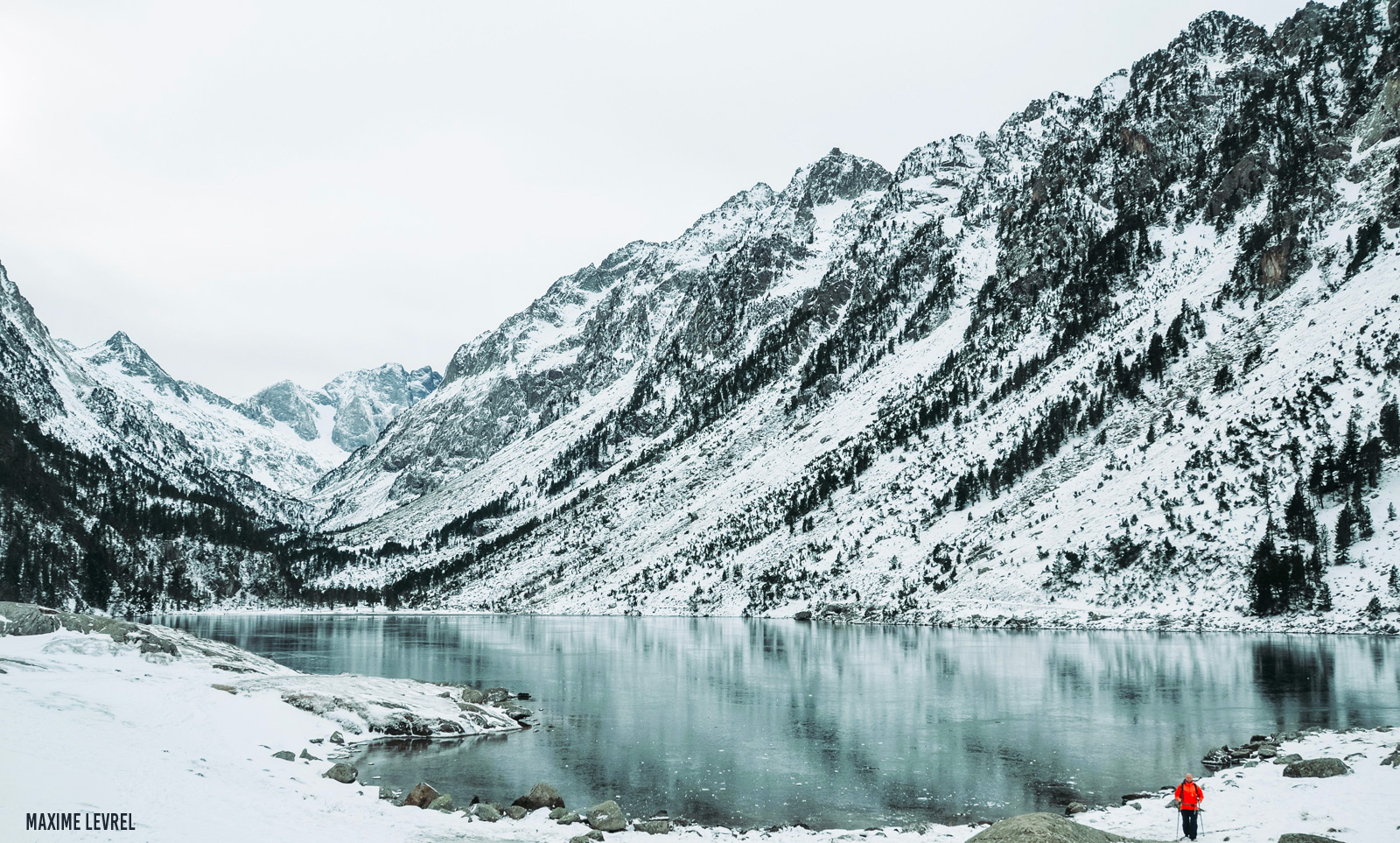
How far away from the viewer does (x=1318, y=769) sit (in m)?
26.2

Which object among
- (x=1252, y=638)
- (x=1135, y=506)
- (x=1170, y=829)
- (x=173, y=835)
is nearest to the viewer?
(x=173, y=835)

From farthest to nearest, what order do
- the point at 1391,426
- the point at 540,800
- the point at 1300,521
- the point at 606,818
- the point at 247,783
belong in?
1. the point at 1391,426
2. the point at 1300,521
3. the point at 540,800
4. the point at 247,783
5. the point at 606,818

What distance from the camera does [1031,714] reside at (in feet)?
142

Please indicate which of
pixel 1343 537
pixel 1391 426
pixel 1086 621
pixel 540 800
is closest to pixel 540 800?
pixel 540 800

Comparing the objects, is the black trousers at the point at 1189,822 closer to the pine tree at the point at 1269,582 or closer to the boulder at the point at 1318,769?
the boulder at the point at 1318,769

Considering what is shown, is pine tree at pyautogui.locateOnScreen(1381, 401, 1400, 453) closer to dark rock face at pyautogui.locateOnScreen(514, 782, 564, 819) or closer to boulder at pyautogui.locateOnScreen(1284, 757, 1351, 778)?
boulder at pyautogui.locateOnScreen(1284, 757, 1351, 778)

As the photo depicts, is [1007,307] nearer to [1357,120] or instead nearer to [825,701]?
[1357,120]

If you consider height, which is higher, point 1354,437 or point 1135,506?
point 1354,437

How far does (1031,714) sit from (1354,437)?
65.9 meters

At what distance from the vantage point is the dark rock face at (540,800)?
88.1ft

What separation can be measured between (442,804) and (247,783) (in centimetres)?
539

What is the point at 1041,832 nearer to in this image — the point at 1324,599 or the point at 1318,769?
the point at 1318,769

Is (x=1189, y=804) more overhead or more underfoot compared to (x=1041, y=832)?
more underfoot

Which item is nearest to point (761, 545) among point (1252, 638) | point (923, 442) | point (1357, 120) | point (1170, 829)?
point (923, 442)
